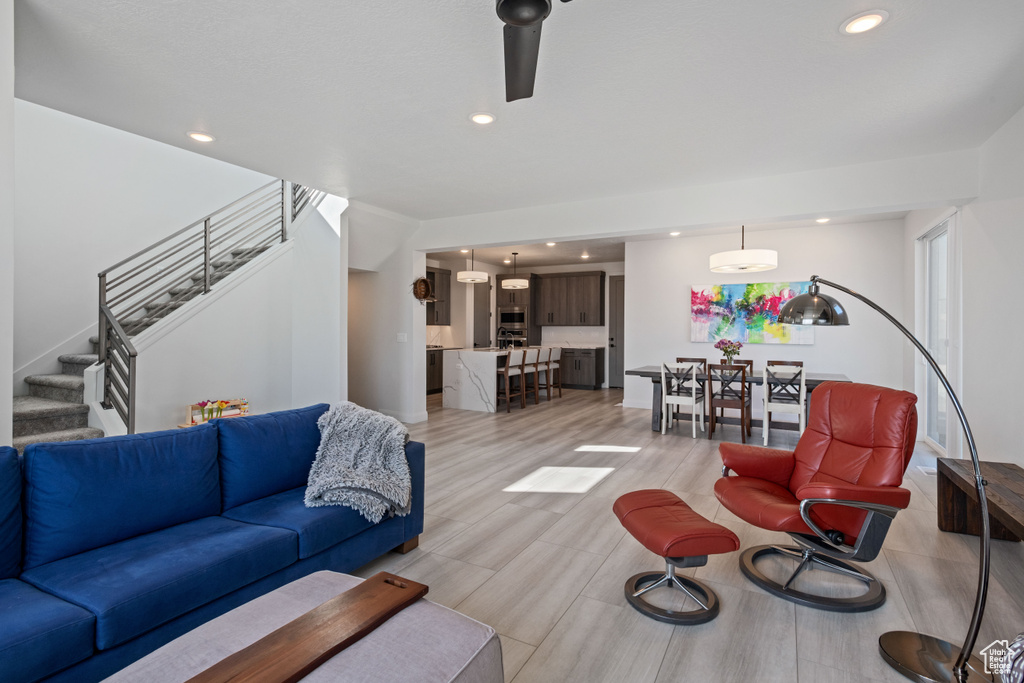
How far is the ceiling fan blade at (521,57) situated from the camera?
1.69m

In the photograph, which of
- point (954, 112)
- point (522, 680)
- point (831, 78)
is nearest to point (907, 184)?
point (954, 112)

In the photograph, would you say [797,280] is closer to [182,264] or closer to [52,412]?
[182,264]

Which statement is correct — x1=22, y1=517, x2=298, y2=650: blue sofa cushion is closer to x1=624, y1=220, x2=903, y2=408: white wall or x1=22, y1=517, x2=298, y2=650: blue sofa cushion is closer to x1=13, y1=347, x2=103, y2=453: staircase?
x1=13, y1=347, x2=103, y2=453: staircase

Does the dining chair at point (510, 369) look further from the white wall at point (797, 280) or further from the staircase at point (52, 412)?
the staircase at point (52, 412)

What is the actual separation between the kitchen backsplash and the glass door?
18.0 ft

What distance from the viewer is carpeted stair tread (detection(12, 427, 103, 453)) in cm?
356

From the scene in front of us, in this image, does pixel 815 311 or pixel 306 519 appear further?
pixel 306 519

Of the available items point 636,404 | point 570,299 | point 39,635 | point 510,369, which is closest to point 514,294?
point 570,299

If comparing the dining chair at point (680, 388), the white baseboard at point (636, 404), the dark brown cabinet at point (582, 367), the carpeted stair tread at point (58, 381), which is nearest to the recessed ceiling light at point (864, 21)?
the dining chair at point (680, 388)

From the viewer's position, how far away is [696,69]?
8.89ft

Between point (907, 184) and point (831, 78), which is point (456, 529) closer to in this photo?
point (831, 78)

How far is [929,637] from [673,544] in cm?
104

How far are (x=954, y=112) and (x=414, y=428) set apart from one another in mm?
5718

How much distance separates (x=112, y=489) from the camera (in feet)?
6.46
